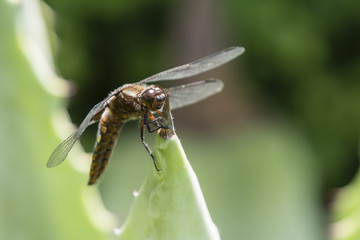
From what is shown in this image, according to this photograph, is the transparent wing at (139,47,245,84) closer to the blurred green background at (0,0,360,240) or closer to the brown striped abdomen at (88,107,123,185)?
the brown striped abdomen at (88,107,123,185)

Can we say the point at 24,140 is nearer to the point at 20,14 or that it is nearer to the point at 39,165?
the point at 39,165

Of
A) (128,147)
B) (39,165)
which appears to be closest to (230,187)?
(128,147)

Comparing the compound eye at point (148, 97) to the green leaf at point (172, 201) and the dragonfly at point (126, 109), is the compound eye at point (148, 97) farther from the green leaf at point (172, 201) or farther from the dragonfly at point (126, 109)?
the green leaf at point (172, 201)

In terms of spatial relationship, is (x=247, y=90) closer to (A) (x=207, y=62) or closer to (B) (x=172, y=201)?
(A) (x=207, y=62)

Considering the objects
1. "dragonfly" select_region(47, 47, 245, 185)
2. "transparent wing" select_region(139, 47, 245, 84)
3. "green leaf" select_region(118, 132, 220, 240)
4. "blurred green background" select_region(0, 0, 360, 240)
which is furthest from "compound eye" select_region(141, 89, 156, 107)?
"blurred green background" select_region(0, 0, 360, 240)

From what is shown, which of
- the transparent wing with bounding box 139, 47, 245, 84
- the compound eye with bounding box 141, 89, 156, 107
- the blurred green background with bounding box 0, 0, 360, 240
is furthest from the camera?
the blurred green background with bounding box 0, 0, 360, 240

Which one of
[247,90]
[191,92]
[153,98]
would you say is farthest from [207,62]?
[247,90]

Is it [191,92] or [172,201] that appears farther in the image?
[191,92]
